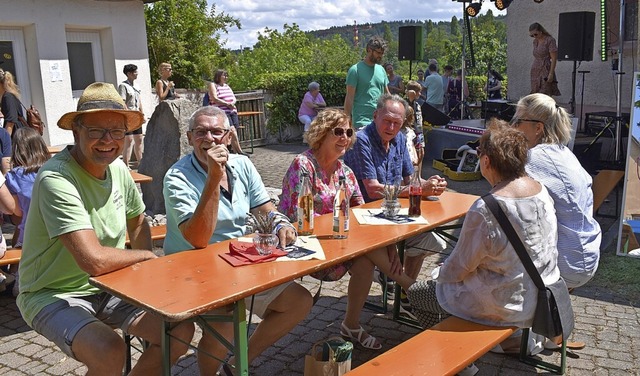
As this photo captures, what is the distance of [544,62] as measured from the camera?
10.2 m

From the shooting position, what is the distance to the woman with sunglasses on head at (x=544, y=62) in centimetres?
992

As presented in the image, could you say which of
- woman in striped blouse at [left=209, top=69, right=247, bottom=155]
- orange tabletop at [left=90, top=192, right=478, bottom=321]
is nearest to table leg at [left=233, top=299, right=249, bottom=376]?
orange tabletop at [left=90, top=192, right=478, bottom=321]

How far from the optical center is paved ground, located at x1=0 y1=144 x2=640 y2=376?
3357 millimetres

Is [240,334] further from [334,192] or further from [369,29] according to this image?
[369,29]

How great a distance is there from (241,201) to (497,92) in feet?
43.0

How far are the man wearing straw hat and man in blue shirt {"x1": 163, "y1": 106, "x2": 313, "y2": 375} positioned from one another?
251 mm

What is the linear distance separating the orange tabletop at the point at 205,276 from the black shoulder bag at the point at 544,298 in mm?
549

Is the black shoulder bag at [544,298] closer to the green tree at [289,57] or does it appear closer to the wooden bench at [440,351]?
the wooden bench at [440,351]

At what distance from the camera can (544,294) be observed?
279cm

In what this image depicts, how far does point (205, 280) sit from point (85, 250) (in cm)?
50

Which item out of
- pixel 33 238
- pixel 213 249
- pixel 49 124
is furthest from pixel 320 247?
pixel 49 124

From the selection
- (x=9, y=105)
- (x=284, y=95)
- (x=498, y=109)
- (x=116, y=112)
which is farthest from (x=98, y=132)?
(x=284, y=95)

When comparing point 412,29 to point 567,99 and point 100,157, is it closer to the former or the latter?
point 567,99

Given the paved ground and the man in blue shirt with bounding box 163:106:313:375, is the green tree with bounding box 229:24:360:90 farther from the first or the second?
the man in blue shirt with bounding box 163:106:313:375
